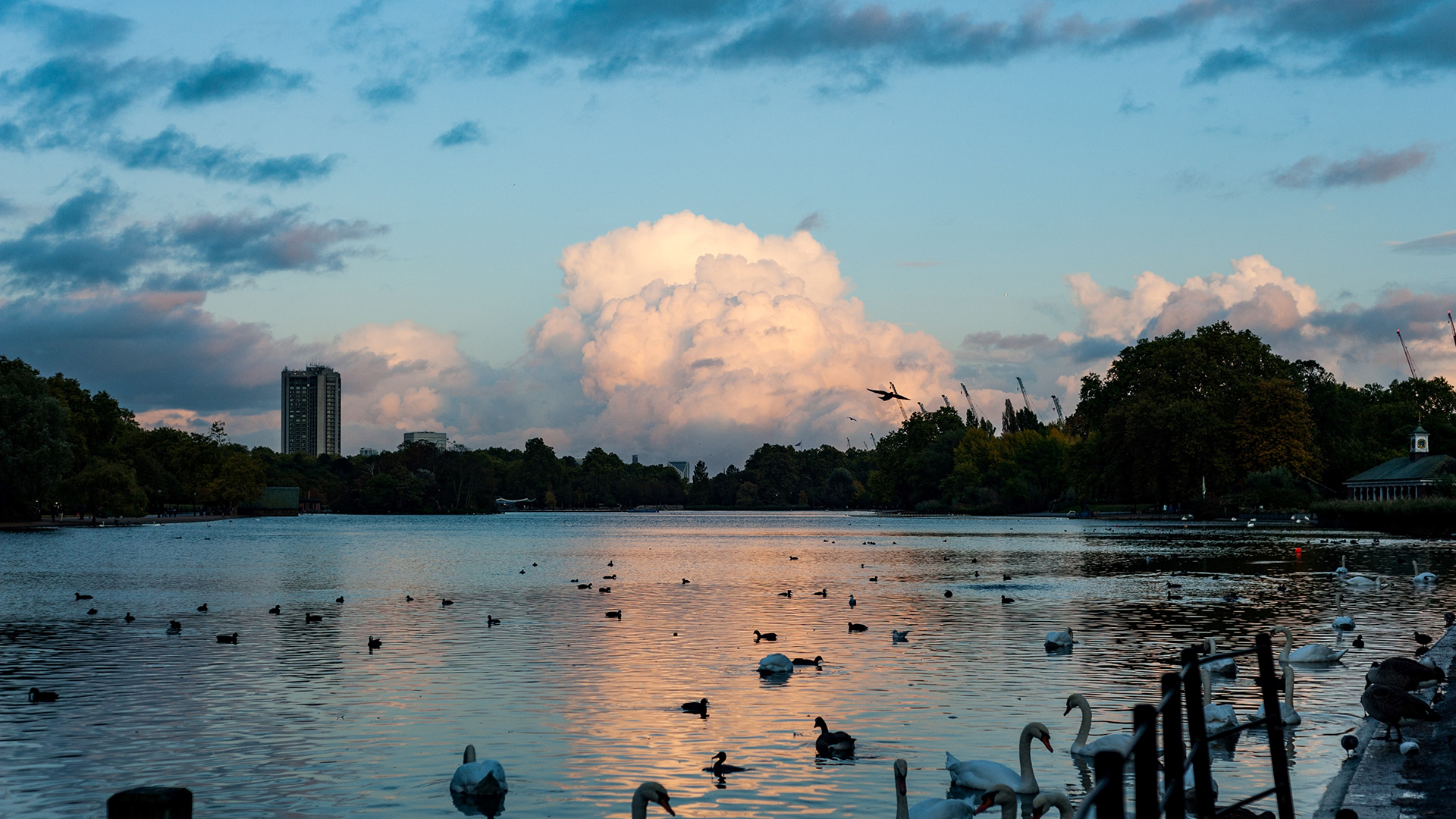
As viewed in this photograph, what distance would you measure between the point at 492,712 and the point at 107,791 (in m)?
6.78

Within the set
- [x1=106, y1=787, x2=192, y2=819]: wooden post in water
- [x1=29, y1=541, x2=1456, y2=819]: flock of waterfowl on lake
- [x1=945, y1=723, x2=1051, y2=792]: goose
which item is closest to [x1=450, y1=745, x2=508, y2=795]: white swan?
[x1=29, y1=541, x2=1456, y2=819]: flock of waterfowl on lake

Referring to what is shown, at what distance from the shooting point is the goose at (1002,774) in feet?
47.3

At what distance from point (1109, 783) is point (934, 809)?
297 inches

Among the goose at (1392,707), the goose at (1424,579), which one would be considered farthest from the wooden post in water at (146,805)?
the goose at (1424,579)

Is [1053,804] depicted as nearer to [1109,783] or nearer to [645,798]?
[645,798]

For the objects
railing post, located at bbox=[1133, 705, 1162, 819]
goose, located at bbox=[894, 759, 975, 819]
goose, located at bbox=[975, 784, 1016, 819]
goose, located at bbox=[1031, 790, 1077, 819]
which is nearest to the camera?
railing post, located at bbox=[1133, 705, 1162, 819]

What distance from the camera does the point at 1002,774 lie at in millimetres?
14461

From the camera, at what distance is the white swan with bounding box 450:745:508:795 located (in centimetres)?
1491

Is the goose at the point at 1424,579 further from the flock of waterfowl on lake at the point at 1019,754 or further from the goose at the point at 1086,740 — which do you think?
the goose at the point at 1086,740

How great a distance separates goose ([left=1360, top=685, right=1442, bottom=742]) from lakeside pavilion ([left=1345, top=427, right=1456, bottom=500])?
10613cm

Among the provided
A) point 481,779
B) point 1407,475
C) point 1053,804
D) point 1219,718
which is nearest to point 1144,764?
point 1053,804

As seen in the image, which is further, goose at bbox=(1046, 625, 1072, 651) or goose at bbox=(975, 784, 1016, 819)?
goose at bbox=(1046, 625, 1072, 651)

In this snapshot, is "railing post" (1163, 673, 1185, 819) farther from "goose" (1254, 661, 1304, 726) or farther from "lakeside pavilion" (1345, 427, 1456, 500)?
"lakeside pavilion" (1345, 427, 1456, 500)

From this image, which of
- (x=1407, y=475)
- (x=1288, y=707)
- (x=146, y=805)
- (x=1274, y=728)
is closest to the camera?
(x=146, y=805)
